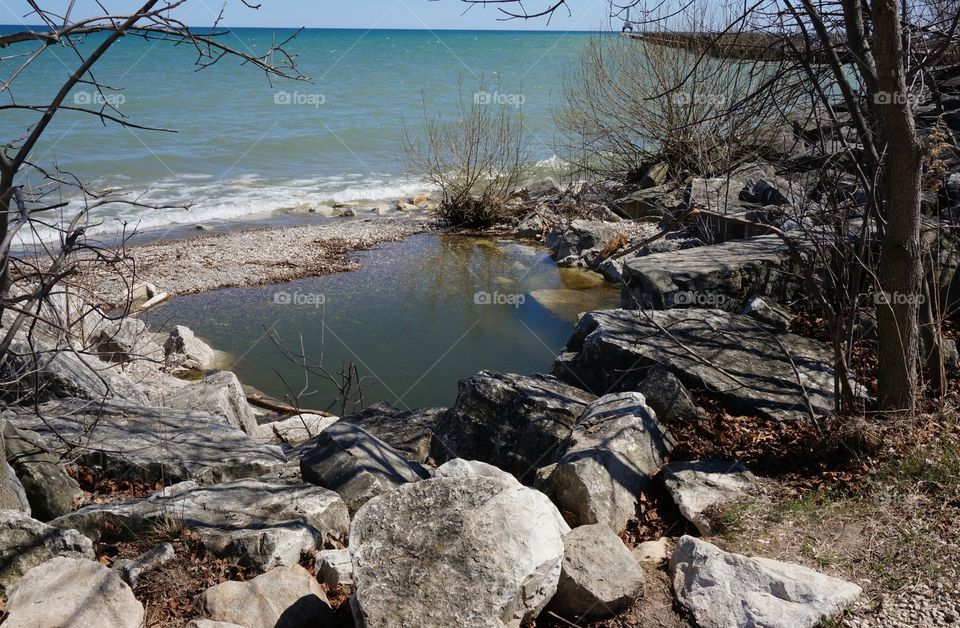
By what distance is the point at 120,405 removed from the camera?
538cm

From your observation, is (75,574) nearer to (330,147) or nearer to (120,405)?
(120,405)

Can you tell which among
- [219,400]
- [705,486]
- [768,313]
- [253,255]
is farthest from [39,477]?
[253,255]

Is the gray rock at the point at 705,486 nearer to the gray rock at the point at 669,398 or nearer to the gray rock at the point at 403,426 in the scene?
the gray rock at the point at 669,398

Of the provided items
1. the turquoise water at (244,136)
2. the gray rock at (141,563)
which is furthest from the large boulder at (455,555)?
the turquoise water at (244,136)

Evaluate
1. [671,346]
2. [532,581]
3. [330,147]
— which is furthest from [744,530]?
[330,147]

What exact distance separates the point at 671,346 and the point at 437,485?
110 inches

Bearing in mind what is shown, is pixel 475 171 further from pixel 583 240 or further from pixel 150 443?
pixel 150 443

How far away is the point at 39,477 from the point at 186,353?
4.71m

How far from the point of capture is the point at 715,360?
5371mm

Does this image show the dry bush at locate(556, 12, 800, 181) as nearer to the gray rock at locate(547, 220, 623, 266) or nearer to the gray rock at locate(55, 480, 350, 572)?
the gray rock at locate(547, 220, 623, 266)

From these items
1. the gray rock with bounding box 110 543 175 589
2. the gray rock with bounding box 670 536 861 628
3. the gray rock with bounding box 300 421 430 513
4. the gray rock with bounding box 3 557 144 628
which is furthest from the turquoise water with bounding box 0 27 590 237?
the gray rock with bounding box 670 536 861 628

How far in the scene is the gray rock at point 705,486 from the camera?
396 cm

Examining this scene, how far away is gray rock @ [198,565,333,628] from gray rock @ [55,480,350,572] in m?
0.21

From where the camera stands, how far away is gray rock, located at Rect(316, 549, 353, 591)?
135 inches
